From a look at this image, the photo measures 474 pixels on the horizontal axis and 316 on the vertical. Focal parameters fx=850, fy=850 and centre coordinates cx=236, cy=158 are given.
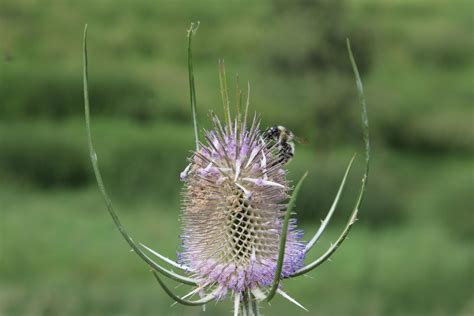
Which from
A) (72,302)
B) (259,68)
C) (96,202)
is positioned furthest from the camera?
(259,68)

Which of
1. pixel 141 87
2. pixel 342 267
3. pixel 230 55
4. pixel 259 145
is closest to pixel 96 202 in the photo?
pixel 141 87

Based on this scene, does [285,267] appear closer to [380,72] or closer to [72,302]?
[72,302]

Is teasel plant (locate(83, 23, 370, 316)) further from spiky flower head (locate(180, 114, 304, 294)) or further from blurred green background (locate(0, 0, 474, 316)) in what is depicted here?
blurred green background (locate(0, 0, 474, 316))

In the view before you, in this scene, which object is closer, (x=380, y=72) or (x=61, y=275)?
(x=61, y=275)

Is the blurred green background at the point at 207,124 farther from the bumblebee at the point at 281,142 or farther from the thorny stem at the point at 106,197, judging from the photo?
the thorny stem at the point at 106,197

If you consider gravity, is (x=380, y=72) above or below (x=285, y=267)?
below

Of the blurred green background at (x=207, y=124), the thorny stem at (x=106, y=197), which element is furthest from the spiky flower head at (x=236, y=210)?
the blurred green background at (x=207, y=124)
